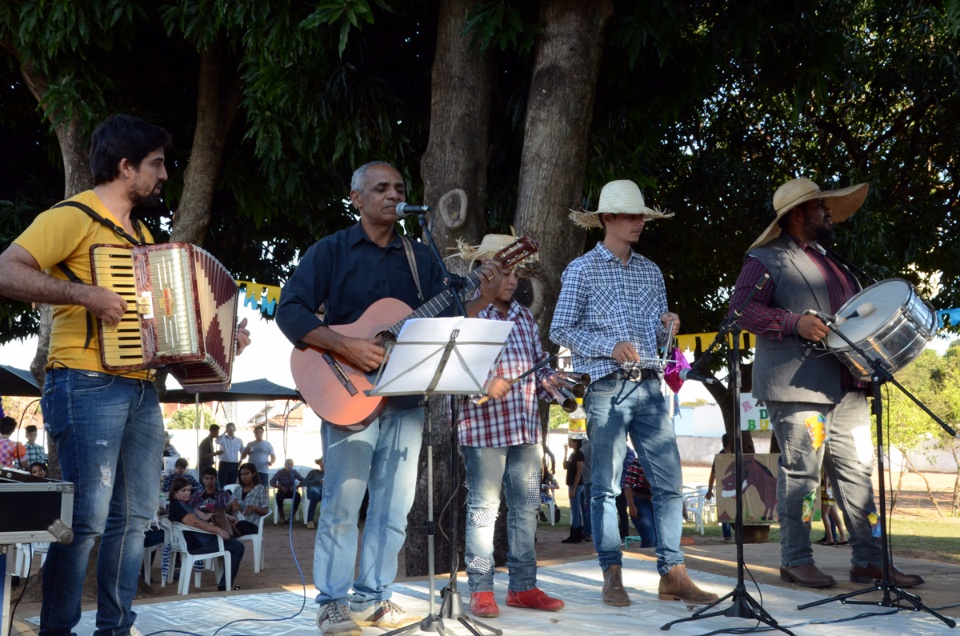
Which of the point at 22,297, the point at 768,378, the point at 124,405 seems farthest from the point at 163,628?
the point at 768,378

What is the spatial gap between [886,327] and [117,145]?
12.7ft

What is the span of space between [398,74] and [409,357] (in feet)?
20.5

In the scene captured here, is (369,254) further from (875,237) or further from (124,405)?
(875,237)

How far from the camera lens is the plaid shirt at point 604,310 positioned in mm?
5547

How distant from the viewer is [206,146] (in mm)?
10578

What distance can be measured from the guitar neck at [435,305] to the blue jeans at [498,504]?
35.8 inches

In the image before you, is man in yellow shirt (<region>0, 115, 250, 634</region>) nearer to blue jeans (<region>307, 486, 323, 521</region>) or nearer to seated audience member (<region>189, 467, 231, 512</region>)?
seated audience member (<region>189, 467, 231, 512</region>)

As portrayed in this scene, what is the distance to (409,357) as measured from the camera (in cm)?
419

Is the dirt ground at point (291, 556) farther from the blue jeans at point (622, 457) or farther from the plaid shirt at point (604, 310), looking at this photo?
the plaid shirt at point (604, 310)

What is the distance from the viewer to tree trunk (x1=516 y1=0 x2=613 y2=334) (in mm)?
7719

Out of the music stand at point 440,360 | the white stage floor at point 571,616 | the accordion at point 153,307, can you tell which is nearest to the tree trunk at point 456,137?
the white stage floor at point 571,616

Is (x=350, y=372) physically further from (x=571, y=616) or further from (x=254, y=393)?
(x=254, y=393)

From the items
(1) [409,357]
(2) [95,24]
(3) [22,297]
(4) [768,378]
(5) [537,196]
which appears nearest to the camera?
(3) [22,297]

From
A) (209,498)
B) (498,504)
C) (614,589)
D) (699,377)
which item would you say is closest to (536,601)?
(614,589)
